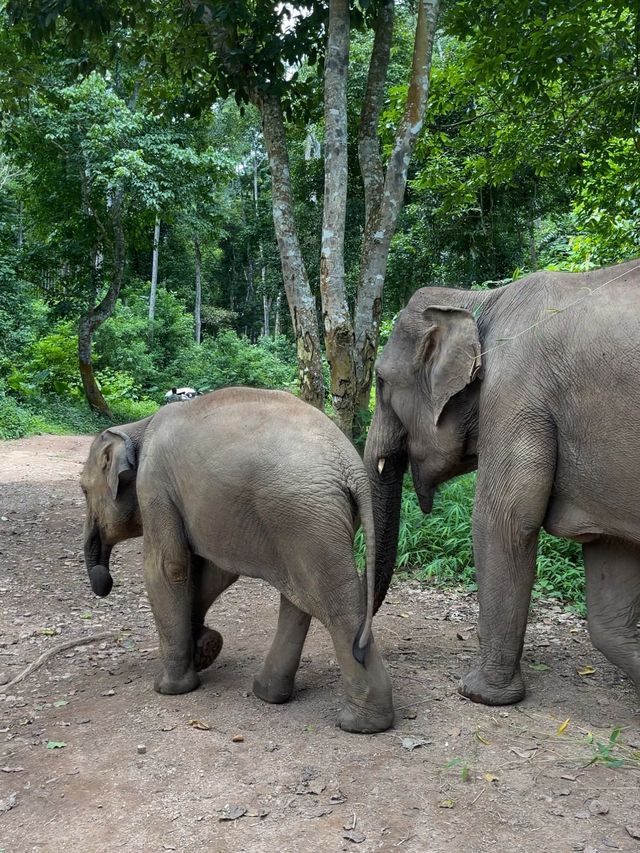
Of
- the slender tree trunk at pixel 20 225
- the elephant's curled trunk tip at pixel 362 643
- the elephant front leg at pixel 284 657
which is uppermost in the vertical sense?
the slender tree trunk at pixel 20 225

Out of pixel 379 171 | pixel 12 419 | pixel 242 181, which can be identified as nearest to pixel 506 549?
pixel 379 171

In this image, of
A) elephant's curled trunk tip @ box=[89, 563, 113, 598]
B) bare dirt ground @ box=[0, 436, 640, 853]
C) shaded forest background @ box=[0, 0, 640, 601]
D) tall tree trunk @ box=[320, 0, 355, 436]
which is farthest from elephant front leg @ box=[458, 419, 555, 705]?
tall tree trunk @ box=[320, 0, 355, 436]

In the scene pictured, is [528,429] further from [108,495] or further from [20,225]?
[20,225]

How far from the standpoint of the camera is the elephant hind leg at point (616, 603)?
13.4ft

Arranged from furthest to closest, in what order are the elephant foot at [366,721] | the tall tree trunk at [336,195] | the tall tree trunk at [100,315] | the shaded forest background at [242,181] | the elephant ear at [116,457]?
the tall tree trunk at [100,315] < the shaded forest background at [242,181] < the tall tree trunk at [336,195] < the elephant ear at [116,457] < the elephant foot at [366,721]

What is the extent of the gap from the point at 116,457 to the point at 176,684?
4.05ft

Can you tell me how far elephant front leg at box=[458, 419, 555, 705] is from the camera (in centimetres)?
377

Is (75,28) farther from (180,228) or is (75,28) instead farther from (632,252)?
(180,228)

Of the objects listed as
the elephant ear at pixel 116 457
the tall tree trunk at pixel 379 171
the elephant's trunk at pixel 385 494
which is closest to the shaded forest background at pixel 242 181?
the tall tree trunk at pixel 379 171

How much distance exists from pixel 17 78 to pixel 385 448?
23.0ft

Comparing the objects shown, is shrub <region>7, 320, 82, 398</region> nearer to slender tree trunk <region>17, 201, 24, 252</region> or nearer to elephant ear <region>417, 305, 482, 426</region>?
slender tree trunk <region>17, 201, 24, 252</region>

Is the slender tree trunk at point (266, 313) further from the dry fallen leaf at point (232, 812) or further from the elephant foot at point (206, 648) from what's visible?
the dry fallen leaf at point (232, 812)

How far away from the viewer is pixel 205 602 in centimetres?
456

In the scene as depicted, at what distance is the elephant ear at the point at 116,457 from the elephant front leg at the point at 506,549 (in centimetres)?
186
